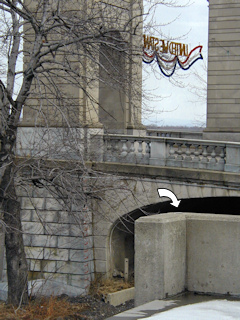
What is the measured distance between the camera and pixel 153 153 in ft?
59.0

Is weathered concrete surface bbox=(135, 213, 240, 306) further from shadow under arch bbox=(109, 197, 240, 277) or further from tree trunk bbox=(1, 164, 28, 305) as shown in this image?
shadow under arch bbox=(109, 197, 240, 277)

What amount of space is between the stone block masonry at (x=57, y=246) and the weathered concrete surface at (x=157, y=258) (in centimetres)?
1138

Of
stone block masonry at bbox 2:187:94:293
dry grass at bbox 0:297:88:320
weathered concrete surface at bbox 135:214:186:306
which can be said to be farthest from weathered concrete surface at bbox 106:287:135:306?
weathered concrete surface at bbox 135:214:186:306

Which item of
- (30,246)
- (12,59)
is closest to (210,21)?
(30,246)

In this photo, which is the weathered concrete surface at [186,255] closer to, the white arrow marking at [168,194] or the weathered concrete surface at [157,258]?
the weathered concrete surface at [157,258]

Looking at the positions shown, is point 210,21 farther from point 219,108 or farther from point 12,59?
Answer: point 12,59

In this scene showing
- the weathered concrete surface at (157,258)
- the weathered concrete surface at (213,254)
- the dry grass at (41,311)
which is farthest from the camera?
the dry grass at (41,311)

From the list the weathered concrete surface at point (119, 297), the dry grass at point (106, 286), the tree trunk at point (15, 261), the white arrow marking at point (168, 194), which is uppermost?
the white arrow marking at point (168, 194)

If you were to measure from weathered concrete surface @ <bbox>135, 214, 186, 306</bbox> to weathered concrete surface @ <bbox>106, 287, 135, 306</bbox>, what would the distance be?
10995 millimetres

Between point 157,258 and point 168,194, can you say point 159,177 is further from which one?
point 157,258

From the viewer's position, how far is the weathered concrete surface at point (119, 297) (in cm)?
1803

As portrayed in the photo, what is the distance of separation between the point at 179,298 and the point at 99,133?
12.0 meters

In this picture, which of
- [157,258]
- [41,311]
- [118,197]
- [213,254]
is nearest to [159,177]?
[118,197]

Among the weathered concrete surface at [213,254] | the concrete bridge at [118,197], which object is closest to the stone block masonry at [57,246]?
the concrete bridge at [118,197]
